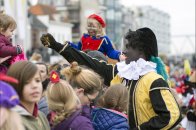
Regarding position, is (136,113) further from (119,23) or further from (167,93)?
(119,23)

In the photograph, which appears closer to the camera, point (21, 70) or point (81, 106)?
point (21, 70)

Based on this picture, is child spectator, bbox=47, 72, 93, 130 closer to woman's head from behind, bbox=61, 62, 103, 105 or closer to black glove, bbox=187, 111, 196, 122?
woman's head from behind, bbox=61, 62, 103, 105

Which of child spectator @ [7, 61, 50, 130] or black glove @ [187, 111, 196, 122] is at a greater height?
child spectator @ [7, 61, 50, 130]

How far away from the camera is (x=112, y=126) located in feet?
12.6

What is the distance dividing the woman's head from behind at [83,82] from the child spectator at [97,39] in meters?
1.43

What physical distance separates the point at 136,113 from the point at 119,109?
0.17 m

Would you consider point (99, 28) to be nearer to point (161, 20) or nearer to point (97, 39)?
point (97, 39)

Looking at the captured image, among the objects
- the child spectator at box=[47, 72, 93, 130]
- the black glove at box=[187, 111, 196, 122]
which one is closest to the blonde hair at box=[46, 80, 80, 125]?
the child spectator at box=[47, 72, 93, 130]

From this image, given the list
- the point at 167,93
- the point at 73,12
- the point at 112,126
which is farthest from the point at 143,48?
the point at 73,12

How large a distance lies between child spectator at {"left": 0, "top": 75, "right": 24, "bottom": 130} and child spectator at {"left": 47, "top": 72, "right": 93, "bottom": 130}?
717 millimetres

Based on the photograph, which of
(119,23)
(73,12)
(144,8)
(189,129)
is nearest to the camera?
(189,129)

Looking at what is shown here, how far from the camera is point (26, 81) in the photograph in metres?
3.15

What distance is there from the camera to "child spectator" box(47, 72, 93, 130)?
3.48 metres

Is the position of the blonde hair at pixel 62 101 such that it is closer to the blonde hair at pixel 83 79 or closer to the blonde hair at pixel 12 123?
the blonde hair at pixel 83 79
